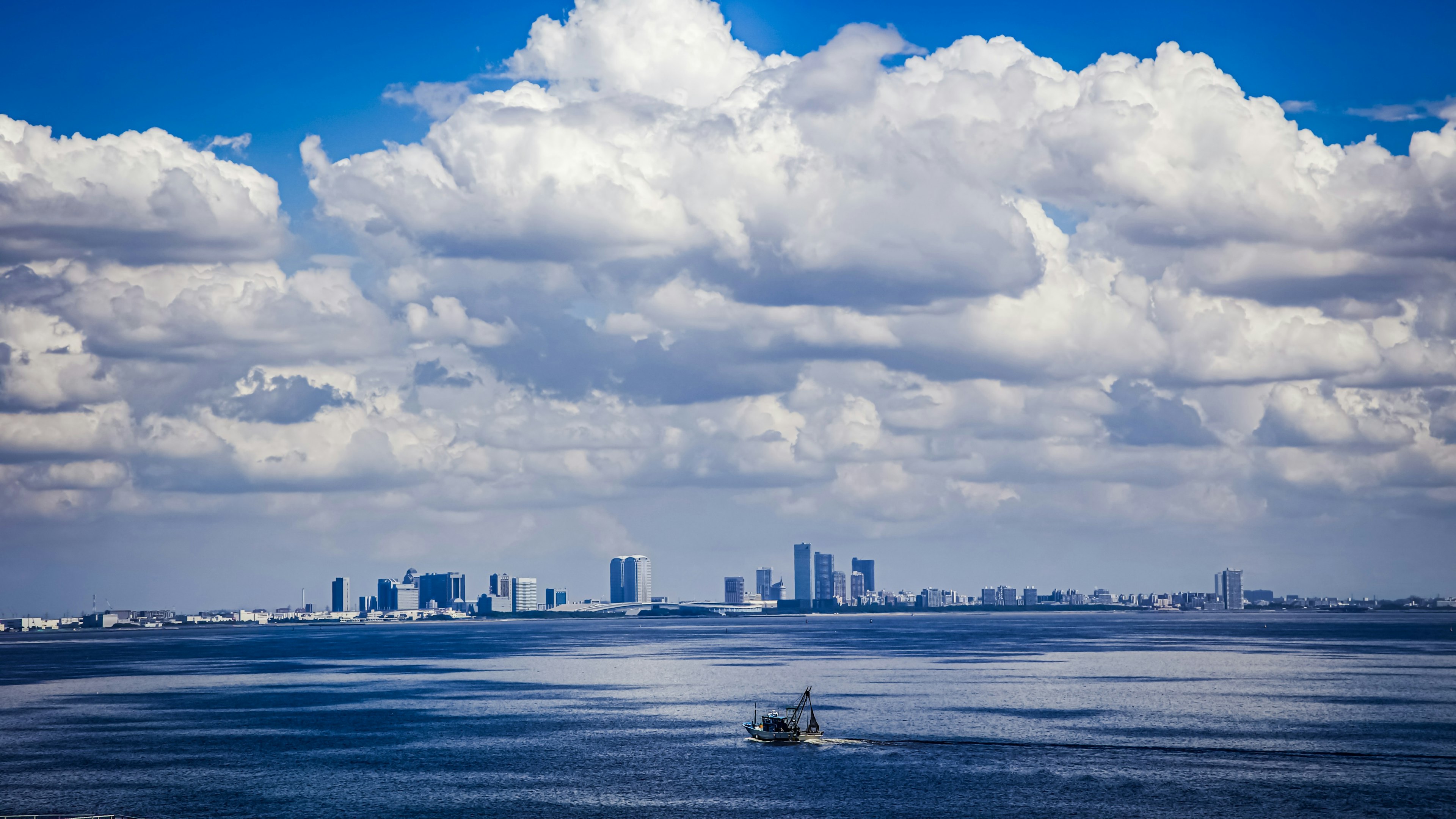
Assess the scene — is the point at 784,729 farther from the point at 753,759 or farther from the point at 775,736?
the point at 753,759

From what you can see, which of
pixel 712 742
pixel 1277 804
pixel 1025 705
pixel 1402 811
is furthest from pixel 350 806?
pixel 1025 705

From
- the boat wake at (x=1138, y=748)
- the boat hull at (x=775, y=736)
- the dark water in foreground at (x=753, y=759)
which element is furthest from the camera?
the boat hull at (x=775, y=736)

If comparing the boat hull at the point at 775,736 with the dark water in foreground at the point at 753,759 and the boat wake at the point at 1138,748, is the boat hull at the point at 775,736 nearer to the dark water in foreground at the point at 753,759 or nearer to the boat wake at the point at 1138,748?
the boat wake at the point at 1138,748

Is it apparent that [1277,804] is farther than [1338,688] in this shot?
No

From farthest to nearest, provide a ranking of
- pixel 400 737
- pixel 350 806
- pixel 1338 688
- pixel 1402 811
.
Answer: pixel 1338 688 → pixel 400 737 → pixel 350 806 → pixel 1402 811

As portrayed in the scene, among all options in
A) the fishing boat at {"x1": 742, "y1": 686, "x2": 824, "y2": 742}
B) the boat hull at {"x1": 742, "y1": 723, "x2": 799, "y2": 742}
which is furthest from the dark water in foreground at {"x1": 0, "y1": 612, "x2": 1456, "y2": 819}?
the fishing boat at {"x1": 742, "y1": 686, "x2": 824, "y2": 742}

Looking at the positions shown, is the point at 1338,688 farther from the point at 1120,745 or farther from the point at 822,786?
the point at 822,786

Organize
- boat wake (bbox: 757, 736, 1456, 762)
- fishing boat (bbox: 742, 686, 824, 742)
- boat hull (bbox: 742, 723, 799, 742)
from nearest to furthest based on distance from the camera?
boat wake (bbox: 757, 736, 1456, 762)
boat hull (bbox: 742, 723, 799, 742)
fishing boat (bbox: 742, 686, 824, 742)

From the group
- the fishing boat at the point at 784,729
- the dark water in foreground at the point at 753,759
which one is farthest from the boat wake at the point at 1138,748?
the fishing boat at the point at 784,729

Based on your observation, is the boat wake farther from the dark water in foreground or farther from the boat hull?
the boat hull
